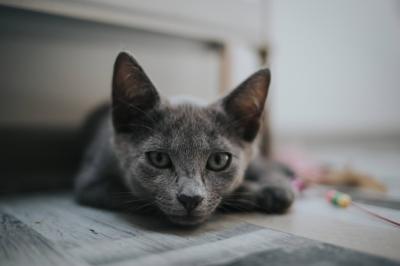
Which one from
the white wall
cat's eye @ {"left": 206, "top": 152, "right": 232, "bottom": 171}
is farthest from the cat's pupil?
the white wall

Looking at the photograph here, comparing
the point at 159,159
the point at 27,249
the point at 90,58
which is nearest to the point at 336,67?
the point at 90,58

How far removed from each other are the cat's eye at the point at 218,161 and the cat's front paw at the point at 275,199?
0.18 m

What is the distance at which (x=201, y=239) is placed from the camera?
3.07 ft

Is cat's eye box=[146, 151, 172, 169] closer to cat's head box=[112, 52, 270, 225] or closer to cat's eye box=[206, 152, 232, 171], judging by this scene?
cat's head box=[112, 52, 270, 225]

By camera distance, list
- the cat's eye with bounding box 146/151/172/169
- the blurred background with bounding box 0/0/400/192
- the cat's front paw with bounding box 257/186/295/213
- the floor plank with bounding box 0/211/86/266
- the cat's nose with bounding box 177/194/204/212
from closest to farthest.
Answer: the floor plank with bounding box 0/211/86/266 < the cat's nose with bounding box 177/194/204/212 < the cat's eye with bounding box 146/151/172/169 < the cat's front paw with bounding box 257/186/295/213 < the blurred background with bounding box 0/0/400/192

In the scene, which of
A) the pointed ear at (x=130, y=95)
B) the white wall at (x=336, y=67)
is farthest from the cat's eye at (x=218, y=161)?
the white wall at (x=336, y=67)

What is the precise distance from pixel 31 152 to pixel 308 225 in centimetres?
131

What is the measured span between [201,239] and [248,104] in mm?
484

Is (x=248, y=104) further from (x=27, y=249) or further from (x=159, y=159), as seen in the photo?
(x=27, y=249)

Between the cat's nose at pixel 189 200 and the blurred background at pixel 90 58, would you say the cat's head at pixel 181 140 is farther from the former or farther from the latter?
the blurred background at pixel 90 58

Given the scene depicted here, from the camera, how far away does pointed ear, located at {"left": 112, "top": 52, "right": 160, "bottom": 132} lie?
1118mm

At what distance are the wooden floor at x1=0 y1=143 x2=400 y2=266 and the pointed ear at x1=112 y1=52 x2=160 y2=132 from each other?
299 millimetres

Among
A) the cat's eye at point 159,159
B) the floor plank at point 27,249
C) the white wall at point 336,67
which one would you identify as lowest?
the floor plank at point 27,249

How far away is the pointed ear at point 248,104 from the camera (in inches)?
46.8
